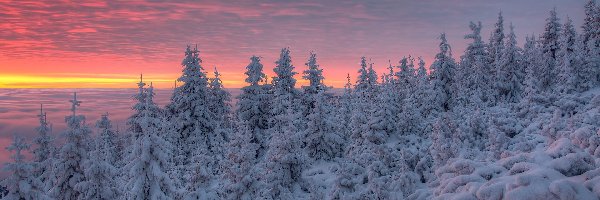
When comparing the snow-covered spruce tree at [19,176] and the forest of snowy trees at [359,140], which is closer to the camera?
the forest of snowy trees at [359,140]

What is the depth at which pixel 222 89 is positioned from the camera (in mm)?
42469

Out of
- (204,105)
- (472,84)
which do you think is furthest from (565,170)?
(472,84)

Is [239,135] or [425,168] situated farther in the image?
[425,168]

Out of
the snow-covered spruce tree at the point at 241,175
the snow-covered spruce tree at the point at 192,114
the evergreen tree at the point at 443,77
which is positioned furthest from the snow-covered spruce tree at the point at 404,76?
the snow-covered spruce tree at the point at 241,175

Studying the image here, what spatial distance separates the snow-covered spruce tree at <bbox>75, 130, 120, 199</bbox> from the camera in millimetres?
24625

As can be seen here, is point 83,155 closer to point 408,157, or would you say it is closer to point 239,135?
point 239,135

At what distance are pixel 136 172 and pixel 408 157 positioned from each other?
19903mm

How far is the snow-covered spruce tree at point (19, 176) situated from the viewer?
22.6m

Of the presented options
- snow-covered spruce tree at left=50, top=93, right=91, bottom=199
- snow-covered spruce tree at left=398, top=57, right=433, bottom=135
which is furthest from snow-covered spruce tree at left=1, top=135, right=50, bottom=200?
snow-covered spruce tree at left=398, top=57, right=433, bottom=135

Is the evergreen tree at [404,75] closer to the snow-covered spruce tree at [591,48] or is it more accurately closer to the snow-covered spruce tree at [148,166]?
the snow-covered spruce tree at [591,48]

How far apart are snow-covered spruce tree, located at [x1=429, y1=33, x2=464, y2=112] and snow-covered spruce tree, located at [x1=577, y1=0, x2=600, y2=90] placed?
12193mm

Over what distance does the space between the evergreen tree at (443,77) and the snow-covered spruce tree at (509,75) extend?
712 centimetres

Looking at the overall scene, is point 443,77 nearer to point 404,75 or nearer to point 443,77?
point 443,77

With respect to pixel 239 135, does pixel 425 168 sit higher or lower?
lower
